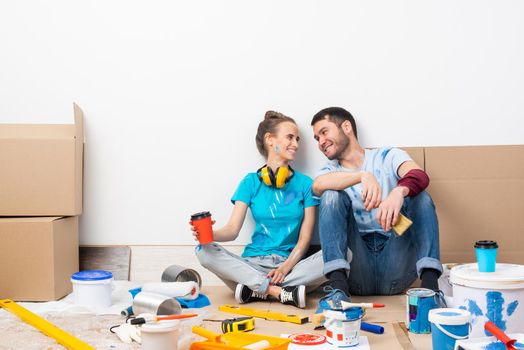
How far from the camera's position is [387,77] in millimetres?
3092

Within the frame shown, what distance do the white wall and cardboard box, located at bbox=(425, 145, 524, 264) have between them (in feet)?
0.32

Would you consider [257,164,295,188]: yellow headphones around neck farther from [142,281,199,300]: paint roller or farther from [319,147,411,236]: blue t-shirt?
[142,281,199,300]: paint roller

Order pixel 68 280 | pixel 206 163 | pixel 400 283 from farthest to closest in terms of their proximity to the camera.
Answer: pixel 206 163 → pixel 68 280 → pixel 400 283

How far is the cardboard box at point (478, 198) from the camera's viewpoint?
298 centimetres

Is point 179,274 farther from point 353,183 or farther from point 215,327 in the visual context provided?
point 353,183

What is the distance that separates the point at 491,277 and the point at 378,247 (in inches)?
35.1

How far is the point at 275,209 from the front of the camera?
3000 mm

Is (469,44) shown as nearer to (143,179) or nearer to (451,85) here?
(451,85)

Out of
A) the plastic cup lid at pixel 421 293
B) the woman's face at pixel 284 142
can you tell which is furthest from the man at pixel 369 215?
the plastic cup lid at pixel 421 293

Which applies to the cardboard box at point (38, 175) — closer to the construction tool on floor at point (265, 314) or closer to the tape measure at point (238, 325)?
the construction tool on floor at point (265, 314)

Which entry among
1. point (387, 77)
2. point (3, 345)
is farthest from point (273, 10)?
point (3, 345)

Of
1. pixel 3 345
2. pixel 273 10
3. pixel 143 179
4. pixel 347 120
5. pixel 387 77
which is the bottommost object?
pixel 3 345

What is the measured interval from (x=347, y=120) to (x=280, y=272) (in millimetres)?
749

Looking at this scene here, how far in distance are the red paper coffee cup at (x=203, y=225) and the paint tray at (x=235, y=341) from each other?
2.35ft
